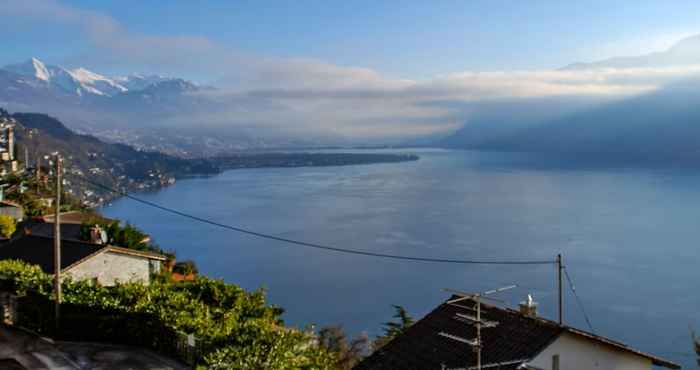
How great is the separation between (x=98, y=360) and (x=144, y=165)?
473 ft

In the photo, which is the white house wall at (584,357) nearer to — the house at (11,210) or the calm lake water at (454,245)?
the calm lake water at (454,245)

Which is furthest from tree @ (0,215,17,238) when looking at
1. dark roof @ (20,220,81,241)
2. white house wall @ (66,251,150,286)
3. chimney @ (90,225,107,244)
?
white house wall @ (66,251,150,286)

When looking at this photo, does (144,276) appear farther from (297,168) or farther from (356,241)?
(297,168)

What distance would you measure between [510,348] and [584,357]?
4.43ft

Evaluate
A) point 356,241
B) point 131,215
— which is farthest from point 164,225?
point 356,241

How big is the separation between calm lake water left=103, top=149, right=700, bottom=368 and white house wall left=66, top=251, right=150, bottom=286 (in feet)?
70.9

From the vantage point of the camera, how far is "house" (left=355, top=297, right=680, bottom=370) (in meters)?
10.8

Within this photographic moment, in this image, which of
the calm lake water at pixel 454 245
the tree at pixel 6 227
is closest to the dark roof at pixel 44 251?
the tree at pixel 6 227

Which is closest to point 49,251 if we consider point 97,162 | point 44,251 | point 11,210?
point 44,251

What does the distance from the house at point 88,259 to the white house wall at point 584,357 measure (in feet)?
40.3

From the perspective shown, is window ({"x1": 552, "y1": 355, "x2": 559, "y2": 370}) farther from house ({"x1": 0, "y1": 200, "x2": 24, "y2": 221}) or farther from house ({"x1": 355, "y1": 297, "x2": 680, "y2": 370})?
house ({"x1": 0, "y1": 200, "x2": 24, "y2": 221})

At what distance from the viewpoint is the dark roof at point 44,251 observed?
17984 mm

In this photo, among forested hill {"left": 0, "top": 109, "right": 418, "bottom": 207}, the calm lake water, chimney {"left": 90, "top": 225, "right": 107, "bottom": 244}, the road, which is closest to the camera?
the road

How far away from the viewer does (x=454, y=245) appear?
62469 mm
